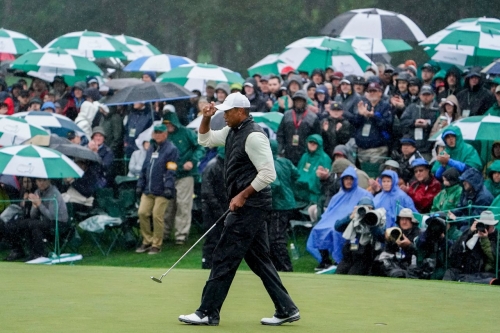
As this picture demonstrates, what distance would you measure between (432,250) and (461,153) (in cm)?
249

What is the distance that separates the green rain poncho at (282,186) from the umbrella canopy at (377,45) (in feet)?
27.9

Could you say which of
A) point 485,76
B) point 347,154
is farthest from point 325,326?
point 485,76

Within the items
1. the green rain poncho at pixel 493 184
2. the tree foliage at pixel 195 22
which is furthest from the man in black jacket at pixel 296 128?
the tree foliage at pixel 195 22

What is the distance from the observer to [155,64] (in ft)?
73.7

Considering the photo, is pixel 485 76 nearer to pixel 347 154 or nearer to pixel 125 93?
pixel 347 154

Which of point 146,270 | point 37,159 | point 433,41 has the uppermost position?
point 433,41

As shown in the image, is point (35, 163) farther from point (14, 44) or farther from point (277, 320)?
point (14, 44)

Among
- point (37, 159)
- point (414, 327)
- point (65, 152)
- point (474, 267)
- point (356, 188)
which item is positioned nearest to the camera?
point (414, 327)

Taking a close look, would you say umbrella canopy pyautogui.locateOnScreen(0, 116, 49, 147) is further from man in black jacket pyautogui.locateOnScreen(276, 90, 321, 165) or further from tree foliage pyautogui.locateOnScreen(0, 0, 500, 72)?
tree foliage pyautogui.locateOnScreen(0, 0, 500, 72)

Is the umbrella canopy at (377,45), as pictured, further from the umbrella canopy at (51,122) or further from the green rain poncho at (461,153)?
the green rain poncho at (461,153)

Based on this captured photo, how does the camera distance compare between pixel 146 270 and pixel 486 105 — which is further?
pixel 486 105

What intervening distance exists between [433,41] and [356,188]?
17.2ft

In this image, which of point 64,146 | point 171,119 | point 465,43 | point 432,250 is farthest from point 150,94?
point 432,250

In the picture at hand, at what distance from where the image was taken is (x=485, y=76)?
1861 centimetres
